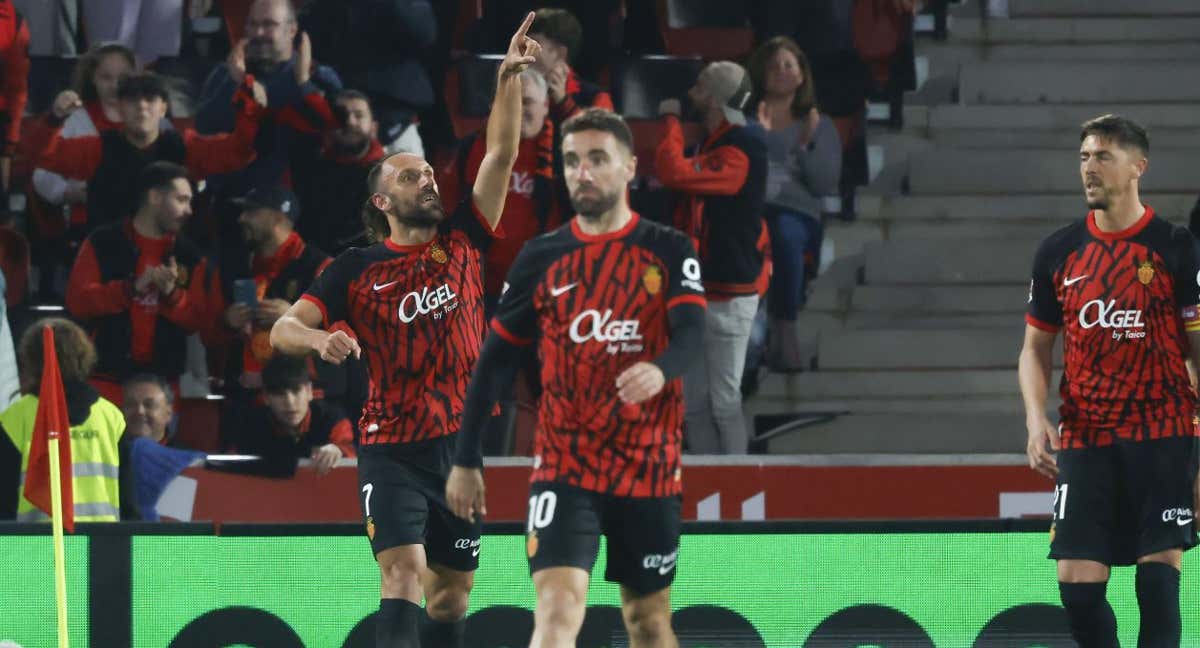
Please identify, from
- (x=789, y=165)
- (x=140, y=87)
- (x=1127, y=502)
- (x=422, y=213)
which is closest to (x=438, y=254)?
(x=422, y=213)

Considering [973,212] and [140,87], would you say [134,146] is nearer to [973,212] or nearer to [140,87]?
[140,87]

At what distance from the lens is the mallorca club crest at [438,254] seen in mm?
7734

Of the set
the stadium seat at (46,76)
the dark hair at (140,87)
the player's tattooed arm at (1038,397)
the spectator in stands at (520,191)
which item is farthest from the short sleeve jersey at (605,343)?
the stadium seat at (46,76)

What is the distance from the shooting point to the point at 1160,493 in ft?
24.6

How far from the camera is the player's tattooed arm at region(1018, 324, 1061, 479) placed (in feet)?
25.1

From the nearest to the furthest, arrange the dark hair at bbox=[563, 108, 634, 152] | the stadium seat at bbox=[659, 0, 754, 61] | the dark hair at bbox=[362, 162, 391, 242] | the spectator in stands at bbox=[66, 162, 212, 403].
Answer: the dark hair at bbox=[563, 108, 634, 152] < the dark hair at bbox=[362, 162, 391, 242] < the spectator in stands at bbox=[66, 162, 212, 403] < the stadium seat at bbox=[659, 0, 754, 61]

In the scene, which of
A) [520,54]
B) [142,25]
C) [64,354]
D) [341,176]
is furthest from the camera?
[142,25]

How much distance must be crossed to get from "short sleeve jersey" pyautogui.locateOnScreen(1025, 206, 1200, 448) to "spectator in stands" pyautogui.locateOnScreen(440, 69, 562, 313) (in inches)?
158

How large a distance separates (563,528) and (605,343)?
1.98 feet

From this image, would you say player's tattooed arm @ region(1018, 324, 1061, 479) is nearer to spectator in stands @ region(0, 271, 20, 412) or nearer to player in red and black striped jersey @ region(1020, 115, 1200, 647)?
player in red and black striped jersey @ region(1020, 115, 1200, 647)

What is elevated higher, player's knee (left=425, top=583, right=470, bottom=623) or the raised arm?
the raised arm

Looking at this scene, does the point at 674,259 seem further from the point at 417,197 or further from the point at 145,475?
the point at 145,475

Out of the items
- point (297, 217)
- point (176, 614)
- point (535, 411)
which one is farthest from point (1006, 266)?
point (176, 614)

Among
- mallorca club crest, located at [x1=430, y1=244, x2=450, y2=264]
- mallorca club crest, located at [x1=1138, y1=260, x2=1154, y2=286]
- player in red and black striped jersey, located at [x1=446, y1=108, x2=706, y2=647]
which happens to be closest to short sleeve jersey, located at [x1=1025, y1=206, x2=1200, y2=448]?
mallorca club crest, located at [x1=1138, y1=260, x2=1154, y2=286]
